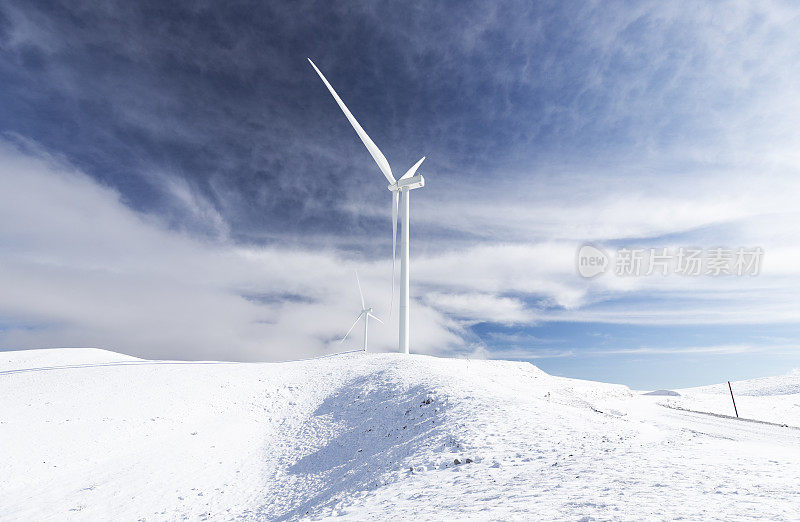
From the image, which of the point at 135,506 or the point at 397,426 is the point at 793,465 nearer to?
the point at 397,426

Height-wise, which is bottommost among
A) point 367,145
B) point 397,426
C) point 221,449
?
point 221,449

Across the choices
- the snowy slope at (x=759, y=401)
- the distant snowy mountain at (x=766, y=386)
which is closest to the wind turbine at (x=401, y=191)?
the snowy slope at (x=759, y=401)

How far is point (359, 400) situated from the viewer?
27.2m

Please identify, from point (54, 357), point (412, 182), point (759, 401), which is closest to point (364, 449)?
point (412, 182)

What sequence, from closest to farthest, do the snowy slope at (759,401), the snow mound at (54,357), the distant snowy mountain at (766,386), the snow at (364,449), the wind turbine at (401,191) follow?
the snow at (364,449) < the snowy slope at (759,401) < the snow mound at (54,357) < the wind turbine at (401,191) < the distant snowy mountain at (766,386)

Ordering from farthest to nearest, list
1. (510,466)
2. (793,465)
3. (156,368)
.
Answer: (156,368) < (510,466) < (793,465)

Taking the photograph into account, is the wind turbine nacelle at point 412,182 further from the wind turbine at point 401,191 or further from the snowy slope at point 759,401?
the snowy slope at point 759,401

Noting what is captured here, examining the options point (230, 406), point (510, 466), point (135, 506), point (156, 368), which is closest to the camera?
point (510, 466)

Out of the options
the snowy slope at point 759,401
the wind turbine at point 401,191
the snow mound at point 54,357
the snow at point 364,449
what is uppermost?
the wind turbine at point 401,191

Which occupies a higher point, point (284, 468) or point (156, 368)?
point (156, 368)

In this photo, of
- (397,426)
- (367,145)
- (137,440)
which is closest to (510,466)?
(397,426)

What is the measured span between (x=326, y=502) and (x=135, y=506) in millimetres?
9088

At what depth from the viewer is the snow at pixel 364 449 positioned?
36.1 feet

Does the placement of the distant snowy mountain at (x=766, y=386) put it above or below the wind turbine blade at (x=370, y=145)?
below
